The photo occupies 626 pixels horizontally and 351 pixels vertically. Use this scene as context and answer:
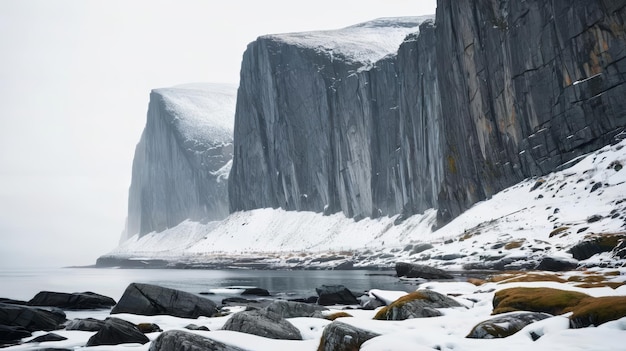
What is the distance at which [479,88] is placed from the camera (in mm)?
109062

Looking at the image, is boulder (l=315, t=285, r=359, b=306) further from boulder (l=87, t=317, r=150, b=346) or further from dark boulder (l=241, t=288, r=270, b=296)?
boulder (l=87, t=317, r=150, b=346)

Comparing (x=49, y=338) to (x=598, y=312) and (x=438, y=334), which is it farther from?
(x=598, y=312)

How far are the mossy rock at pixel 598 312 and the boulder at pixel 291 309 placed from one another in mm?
12795

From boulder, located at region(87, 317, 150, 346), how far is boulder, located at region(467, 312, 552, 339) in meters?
12.0

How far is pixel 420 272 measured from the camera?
58.9m

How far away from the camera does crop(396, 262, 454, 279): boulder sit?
55963mm

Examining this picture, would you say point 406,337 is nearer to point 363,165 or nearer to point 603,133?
point 603,133

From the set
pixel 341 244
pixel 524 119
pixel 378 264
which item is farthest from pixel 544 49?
pixel 341 244

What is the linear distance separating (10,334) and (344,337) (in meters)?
15.0

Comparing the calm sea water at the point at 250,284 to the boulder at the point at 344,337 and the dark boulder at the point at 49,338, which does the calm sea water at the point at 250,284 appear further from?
the boulder at the point at 344,337

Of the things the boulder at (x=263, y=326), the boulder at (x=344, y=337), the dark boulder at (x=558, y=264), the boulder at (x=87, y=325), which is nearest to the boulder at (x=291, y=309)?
the boulder at (x=263, y=326)

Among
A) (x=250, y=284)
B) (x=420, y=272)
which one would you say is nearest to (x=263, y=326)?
(x=420, y=272)

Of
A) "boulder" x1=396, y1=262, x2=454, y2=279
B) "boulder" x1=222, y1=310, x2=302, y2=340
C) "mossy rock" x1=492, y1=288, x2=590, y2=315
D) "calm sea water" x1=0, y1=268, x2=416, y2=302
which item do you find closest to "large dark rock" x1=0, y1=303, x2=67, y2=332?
"boulder" x1=222, y1=310, x2=302, y2=340

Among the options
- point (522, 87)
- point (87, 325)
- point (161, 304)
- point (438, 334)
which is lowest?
point (438, 334)
